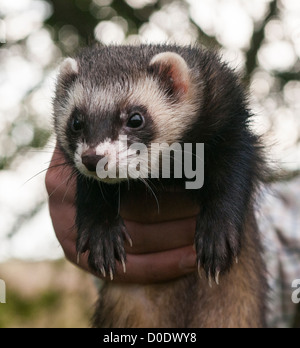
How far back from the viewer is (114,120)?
147cm

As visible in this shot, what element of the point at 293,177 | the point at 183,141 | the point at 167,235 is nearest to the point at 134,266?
the point at 167,235

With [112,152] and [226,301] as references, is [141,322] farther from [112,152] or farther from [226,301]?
[112,152]

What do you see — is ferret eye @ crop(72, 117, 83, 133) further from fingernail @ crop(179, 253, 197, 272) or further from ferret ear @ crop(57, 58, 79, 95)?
fingernail @ crop(179, 253, 197, 272)

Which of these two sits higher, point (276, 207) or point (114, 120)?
point (114, 120)

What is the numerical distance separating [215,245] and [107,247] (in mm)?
367

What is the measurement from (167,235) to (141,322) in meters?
0.38

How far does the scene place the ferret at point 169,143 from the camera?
151 cm
